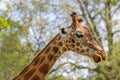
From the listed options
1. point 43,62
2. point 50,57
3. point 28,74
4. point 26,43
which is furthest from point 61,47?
point 26,43

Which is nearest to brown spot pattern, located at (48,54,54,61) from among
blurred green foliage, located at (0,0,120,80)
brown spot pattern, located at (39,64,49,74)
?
brown spot pattern, located at (39,64,49,74)

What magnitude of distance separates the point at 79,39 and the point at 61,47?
1.01 feet

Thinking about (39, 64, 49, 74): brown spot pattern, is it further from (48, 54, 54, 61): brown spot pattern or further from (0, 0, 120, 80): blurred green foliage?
(0, 0, 120, 80): blurred green foliage

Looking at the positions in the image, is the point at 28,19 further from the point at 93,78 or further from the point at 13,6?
the point at 93,78

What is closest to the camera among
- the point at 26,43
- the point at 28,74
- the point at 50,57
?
the point at 28,74

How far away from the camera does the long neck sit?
6070 millimetres

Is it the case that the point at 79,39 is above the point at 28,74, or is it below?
above

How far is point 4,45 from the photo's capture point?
Answer: 21.4 meters

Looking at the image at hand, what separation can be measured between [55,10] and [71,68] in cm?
299

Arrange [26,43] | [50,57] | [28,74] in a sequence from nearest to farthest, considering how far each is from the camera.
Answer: [28,74] < [50,57] < [26,43]

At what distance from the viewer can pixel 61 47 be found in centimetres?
622

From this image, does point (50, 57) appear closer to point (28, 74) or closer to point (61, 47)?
point (61, 47)

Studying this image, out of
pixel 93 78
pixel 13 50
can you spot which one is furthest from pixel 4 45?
pixel 93 78

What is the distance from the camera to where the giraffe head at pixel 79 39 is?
20.0 feet
